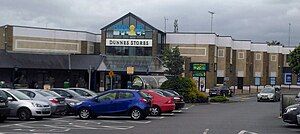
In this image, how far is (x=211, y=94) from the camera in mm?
62812

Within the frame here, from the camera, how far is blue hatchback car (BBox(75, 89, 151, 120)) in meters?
23.7

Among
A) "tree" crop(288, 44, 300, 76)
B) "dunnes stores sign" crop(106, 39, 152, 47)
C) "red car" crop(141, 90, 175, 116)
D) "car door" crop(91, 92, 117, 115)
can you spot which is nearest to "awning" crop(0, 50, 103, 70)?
"dunnes stores sign" crop(106, 39, 152, 47)

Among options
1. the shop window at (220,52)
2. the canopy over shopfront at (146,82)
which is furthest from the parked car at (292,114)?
the shop window at (220,52)

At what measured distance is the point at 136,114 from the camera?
23.8 meters

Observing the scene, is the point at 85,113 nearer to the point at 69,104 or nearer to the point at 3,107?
the point at 69,104

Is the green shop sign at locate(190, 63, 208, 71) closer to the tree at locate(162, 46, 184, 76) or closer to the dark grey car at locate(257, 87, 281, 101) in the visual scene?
the tree at locate(162, 46, 184, 76)

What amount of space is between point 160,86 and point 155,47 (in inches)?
923

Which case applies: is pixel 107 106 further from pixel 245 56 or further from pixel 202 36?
pixel 245 56

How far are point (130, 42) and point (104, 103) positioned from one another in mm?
46049

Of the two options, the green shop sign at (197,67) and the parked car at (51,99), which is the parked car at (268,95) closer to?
the green shop sign at (197,67)

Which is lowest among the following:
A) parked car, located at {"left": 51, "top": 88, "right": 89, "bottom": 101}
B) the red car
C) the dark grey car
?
the dark grey car

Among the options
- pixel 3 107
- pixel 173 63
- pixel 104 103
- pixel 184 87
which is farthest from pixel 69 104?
pixel 173 63

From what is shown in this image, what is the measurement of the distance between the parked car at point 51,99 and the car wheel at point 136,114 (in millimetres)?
3956

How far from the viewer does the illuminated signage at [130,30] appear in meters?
69.3
